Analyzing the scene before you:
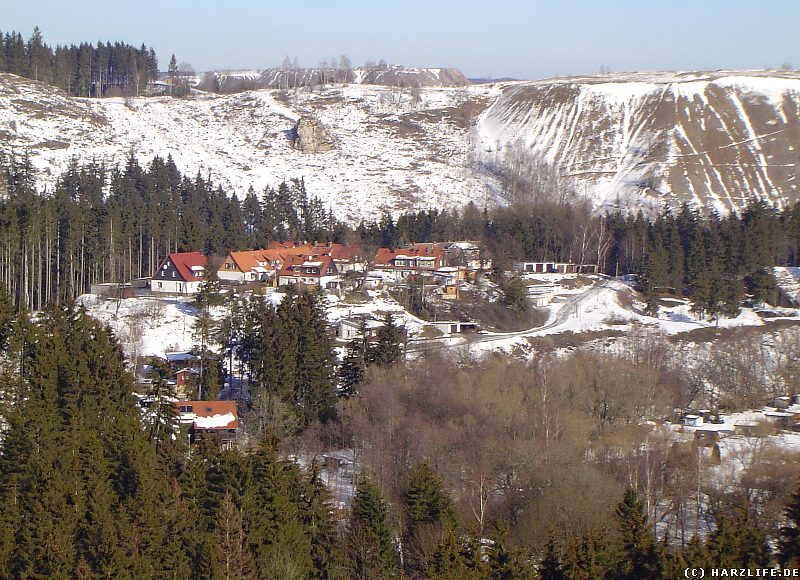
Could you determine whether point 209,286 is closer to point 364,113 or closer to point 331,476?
Answer: point 331,476

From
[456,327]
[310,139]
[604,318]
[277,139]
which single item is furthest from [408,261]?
[277,139]

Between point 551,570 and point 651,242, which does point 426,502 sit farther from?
point 651,242

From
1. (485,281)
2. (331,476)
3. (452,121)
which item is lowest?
(331,476)

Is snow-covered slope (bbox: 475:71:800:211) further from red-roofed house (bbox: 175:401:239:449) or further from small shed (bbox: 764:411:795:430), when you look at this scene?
red-roofed house (bbox: 175:401:239:449)

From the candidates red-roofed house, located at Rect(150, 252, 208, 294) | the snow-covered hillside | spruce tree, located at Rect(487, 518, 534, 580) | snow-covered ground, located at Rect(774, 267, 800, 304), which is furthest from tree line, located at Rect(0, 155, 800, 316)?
spruce tree, located at Rect(487, 518, 534, 580)

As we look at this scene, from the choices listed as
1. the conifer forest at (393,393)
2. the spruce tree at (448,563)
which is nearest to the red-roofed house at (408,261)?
the conifer forest at (393,393)

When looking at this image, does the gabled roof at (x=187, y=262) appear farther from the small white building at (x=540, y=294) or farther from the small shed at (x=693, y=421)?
the small shed at (x=693, y=421)

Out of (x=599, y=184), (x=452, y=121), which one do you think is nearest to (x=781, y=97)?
(x=599, y=184)
